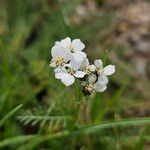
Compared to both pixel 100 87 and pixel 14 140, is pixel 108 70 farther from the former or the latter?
pixel 14 140

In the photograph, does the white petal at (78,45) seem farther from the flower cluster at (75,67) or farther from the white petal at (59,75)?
the white petal at (59,75)

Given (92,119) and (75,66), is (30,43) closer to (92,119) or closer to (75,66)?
(92,119)

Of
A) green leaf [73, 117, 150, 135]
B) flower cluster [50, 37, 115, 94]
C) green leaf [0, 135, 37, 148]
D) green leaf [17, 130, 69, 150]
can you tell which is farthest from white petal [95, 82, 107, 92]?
green leaf [0, 135, 37, 148]

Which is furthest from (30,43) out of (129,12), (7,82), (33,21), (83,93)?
(83,93)

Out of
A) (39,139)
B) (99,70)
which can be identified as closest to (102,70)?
(99,70)

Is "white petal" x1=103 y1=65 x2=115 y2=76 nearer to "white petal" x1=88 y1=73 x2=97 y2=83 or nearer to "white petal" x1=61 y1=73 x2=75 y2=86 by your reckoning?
"white petal" x1=88 y1=73 x2=97 y2=83

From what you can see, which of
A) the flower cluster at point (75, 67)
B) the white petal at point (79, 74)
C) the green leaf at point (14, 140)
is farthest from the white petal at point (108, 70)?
the green leaf at point (14, 140)
